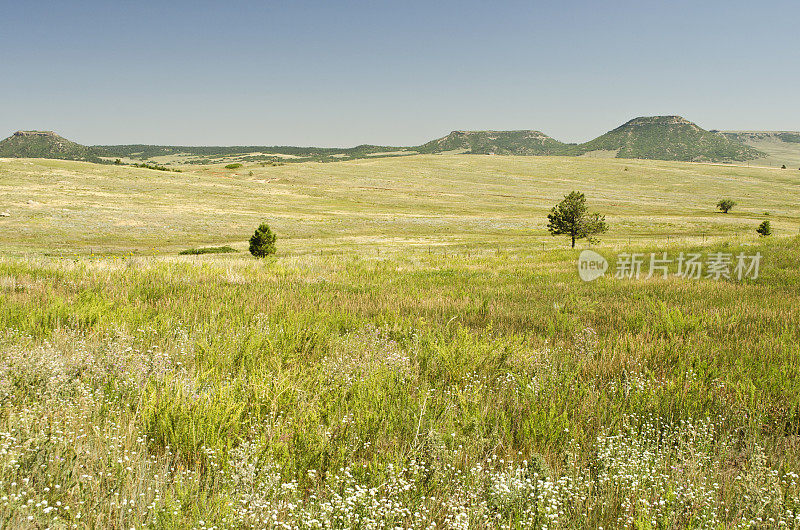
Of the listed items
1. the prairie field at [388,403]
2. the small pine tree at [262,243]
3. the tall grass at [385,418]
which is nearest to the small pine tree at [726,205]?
the small pine tree at [262,243]

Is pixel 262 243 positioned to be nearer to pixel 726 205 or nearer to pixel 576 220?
pixel 576 220

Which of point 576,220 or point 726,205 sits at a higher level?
point 726,205

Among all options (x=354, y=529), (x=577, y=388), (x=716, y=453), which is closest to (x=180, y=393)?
(x=354, y=529)

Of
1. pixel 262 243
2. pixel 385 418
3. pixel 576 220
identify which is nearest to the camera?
pixel 385 418

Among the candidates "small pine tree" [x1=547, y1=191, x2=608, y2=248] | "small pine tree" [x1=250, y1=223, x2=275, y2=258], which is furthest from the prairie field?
"small pine tree" [x1=547, y1=191, x2=608, y2=248]

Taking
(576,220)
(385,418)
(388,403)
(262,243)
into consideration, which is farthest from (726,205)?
(385,418)

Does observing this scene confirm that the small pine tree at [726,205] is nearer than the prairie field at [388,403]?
No

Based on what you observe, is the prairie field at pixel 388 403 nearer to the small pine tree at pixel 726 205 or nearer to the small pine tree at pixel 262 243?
the small pine tree at pixel 262 243

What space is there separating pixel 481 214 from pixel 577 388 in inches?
2920

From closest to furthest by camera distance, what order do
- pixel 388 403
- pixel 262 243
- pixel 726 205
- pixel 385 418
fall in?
pixel 385 418 < pixel 388 403 < pixel 262 243 < pixel 726 205

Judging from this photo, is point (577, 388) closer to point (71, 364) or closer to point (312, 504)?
point (312, 504)

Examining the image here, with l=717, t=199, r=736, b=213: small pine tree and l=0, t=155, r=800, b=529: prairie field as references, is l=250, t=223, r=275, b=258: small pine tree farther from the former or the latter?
l=717, t=199, r=736, b=213: small pine tree

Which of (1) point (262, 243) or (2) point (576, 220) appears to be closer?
(1) point (262, 243)

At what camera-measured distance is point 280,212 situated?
68.7 meters
